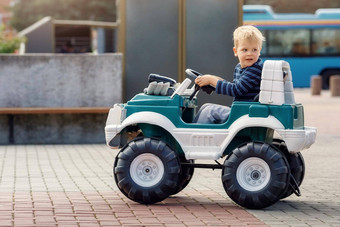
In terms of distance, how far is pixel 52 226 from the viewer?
699 cm

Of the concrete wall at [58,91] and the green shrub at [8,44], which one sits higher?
the green shrub at [8,44]

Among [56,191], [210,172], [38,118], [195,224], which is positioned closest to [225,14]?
[38,118]

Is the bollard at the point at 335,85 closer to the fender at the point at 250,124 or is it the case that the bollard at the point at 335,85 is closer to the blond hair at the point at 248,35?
the blond hair at the point at 248,35

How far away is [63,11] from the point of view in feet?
251

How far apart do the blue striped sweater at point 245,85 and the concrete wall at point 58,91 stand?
21.7ft

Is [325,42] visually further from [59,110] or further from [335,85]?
[59,110]

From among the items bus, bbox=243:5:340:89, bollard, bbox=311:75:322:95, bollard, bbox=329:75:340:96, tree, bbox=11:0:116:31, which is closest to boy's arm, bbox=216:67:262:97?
bollard, bbox=329:75:340:96

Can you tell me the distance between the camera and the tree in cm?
7575

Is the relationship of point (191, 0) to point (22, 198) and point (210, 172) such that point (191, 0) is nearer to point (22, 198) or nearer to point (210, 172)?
point (210, 172)

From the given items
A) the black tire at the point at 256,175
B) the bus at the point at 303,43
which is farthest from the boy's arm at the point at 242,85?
the bus at the point at 303,43

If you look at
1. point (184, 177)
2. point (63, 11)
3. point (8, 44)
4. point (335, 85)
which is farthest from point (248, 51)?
point (63, 11)

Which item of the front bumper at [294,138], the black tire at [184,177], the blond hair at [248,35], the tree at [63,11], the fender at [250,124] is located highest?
the tree at [63,11]

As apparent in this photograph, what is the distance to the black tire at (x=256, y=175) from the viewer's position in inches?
314

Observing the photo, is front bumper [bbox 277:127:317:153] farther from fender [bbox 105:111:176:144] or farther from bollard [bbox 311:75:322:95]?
bollard [bbox 311:75:322:95]
